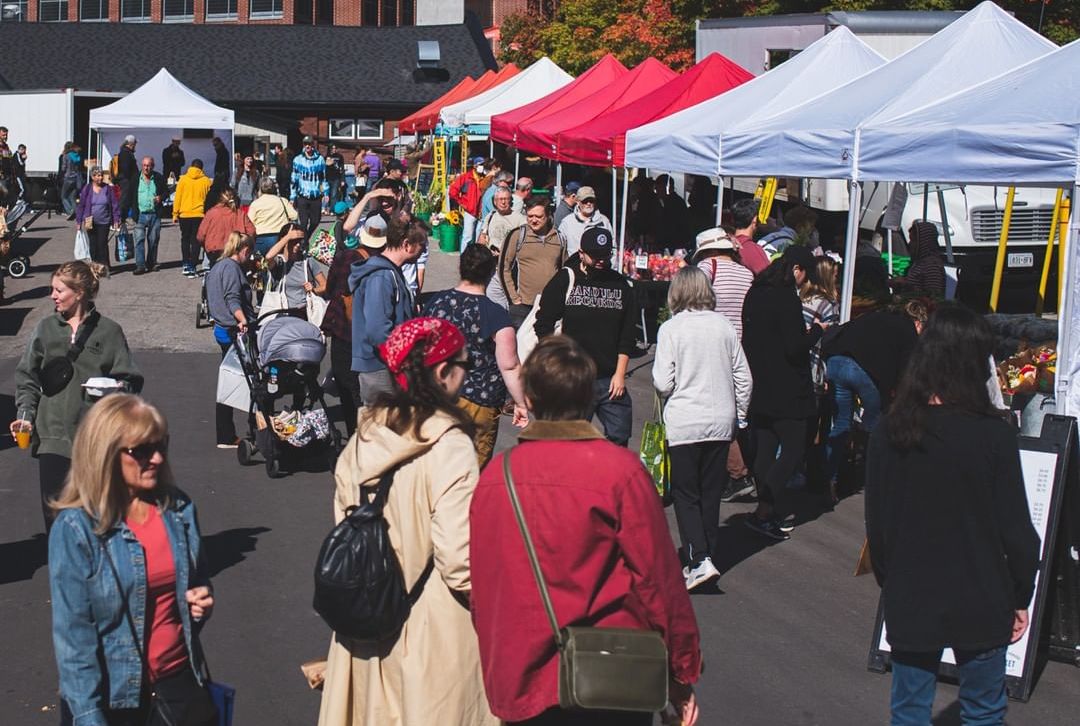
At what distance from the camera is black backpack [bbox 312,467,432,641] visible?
4.01 meters

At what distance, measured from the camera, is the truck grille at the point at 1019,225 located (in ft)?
63.9

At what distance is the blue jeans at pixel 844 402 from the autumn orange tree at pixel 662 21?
72.6ft

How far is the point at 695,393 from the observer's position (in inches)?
302

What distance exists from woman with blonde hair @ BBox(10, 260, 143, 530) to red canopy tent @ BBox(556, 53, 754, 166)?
34.1ft

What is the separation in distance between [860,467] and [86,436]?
7942mm

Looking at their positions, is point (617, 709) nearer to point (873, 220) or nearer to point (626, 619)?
point (626, 619)

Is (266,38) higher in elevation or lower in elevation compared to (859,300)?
higher

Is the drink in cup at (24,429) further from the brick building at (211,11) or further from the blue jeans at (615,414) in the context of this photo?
the brick building at (211,11)

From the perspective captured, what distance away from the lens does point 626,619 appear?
3785 mm

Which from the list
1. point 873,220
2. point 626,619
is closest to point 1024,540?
point 626,619

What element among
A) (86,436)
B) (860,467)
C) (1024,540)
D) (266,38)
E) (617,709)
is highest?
(266,38)

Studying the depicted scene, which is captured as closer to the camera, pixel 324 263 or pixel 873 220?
pixel 324 263

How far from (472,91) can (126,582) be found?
31.2 metres

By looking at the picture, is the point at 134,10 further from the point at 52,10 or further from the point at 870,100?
the point at 870,100
